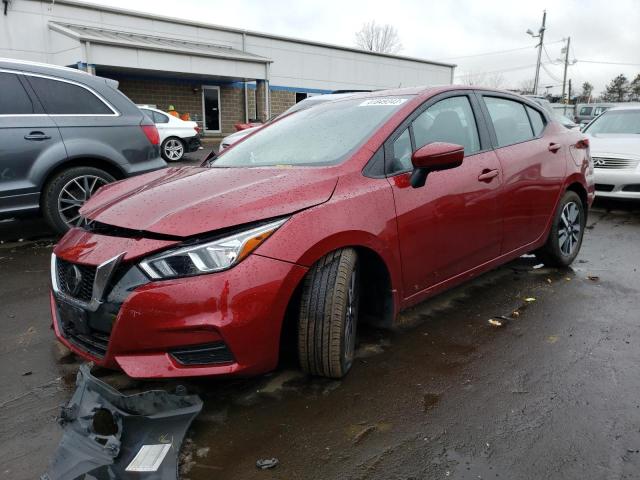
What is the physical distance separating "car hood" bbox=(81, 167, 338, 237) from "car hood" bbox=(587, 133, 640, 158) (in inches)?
249

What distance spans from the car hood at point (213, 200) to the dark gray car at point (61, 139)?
2595 mm

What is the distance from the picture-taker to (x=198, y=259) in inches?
85.7

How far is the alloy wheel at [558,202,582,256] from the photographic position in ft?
14.6

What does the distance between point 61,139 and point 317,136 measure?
327 cm

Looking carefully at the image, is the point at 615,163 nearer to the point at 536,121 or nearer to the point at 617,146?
the point at 617,146

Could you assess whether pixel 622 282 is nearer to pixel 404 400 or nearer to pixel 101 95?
pixel 404 400

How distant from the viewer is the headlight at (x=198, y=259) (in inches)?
85.4

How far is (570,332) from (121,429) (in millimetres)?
2788

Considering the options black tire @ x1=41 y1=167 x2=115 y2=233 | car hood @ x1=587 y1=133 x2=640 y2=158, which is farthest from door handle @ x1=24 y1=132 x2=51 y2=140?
car hood @ x1=587 y1=133 x2=640 y2=158

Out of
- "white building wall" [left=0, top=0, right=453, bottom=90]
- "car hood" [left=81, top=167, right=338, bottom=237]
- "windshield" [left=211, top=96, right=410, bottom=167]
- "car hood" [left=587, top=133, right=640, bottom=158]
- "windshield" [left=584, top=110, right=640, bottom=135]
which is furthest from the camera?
"white building wall" [left=0, top=0, right=453, bottom=90]

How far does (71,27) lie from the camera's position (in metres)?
19.1

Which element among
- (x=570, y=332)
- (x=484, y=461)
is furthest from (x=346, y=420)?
(x=570, y=332)

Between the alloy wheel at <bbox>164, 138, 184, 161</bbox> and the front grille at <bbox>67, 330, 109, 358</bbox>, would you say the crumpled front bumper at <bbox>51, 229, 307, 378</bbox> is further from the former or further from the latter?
the alloy wheel at <bbox>164, 138, 184, 161</bbox>

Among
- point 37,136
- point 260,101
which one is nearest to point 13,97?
point 37,136
